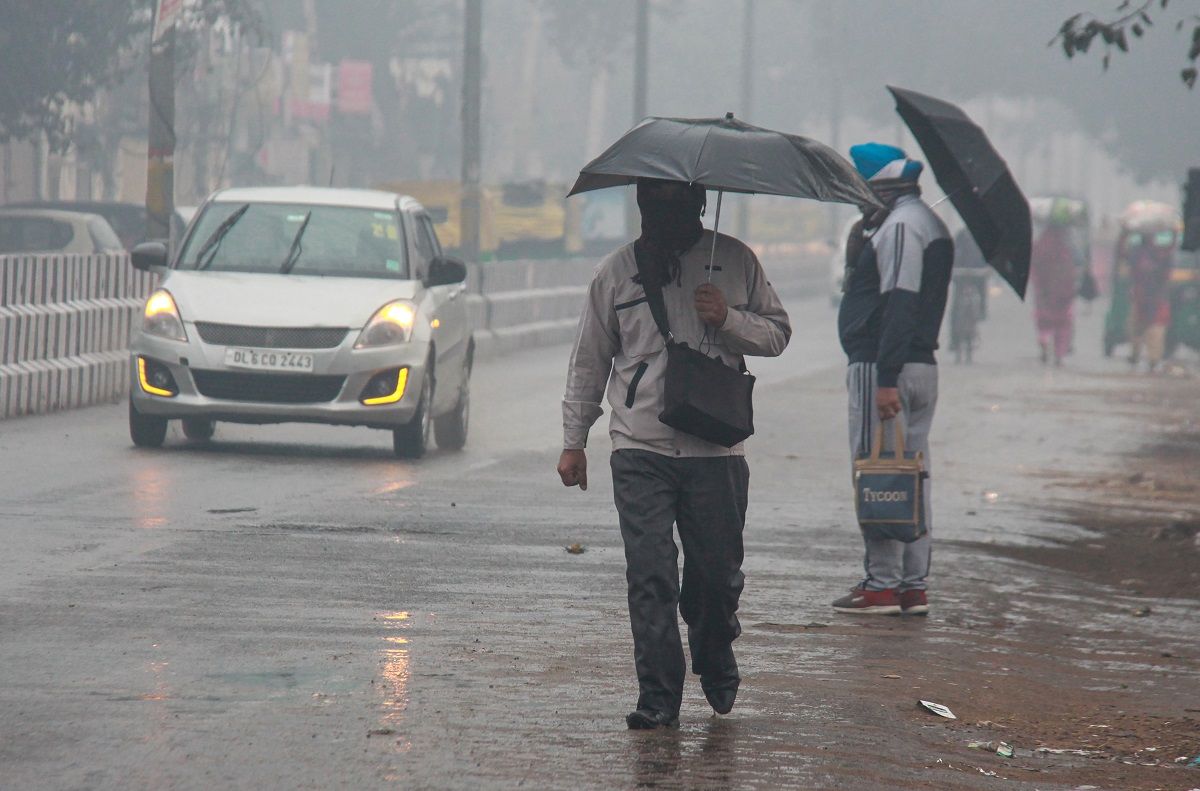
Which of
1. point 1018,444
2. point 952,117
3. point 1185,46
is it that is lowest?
point 1018,444

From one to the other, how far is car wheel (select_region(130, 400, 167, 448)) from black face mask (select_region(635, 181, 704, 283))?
320 inches

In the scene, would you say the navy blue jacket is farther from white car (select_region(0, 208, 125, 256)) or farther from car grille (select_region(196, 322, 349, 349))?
white car (select_region(0, 208, 125, 256))

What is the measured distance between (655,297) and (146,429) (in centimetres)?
839

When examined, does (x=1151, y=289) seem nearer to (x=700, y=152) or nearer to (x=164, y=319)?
(x=164, y=319)

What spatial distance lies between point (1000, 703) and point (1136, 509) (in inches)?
279

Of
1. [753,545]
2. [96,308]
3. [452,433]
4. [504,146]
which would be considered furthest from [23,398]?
[504,146]

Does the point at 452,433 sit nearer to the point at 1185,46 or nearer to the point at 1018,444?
the point at 1018,444

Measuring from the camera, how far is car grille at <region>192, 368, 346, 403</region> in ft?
44.2

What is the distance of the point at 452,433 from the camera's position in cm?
1525

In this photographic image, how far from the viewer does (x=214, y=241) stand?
569 inches

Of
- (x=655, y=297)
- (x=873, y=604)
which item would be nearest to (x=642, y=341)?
(x=655, y=297)

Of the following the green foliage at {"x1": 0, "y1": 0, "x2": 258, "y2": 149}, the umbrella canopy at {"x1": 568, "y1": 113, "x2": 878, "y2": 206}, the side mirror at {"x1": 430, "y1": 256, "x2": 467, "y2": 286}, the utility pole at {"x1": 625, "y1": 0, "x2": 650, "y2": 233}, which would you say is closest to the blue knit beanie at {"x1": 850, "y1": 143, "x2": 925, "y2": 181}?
the umbrella canopy at {"x1": 568, "y1": 113, "x2": 878, "y2": 206}

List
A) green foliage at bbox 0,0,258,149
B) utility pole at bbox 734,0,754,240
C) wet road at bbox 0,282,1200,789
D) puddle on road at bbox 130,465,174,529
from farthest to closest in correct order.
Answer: utility pole at bbox 734,0,754,240
green foliage at bbox 0,0,258,149
puddle on road at bbox 130,465,174,529
wet road at bbox 0,282,1200,789

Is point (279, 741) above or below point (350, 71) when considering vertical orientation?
below
